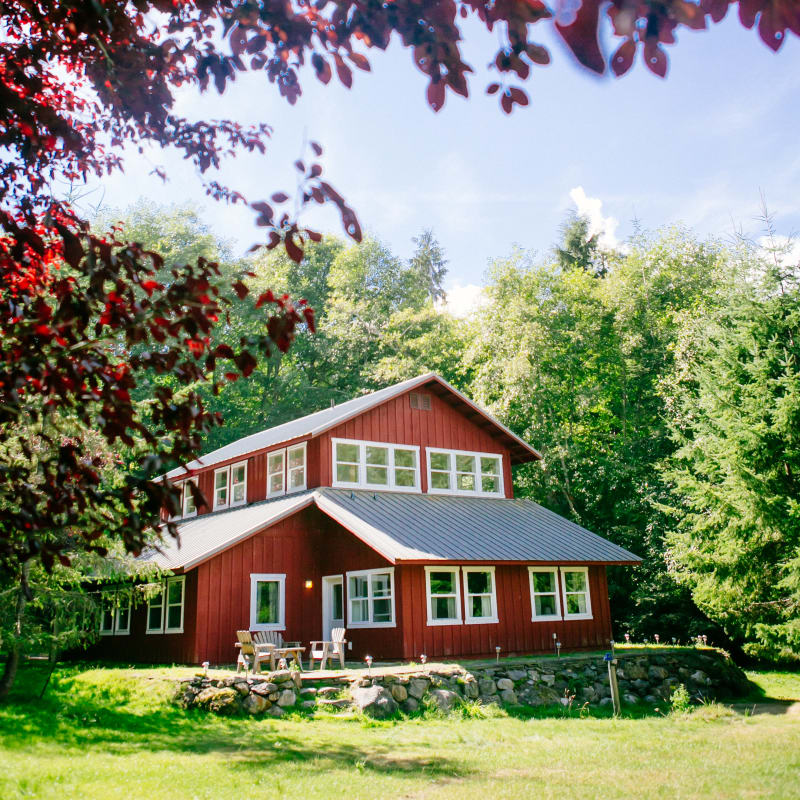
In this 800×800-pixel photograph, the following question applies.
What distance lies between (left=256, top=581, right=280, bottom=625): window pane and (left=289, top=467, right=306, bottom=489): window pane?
301 centimetres

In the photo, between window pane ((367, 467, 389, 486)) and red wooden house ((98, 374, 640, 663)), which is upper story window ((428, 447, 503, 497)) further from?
window pane ((367, 467, 389, 486))

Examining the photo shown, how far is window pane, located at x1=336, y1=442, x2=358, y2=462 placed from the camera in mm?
19891

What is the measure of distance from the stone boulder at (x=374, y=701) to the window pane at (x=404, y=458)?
866cm

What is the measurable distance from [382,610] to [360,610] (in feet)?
2.90

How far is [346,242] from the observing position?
47875 millimetres

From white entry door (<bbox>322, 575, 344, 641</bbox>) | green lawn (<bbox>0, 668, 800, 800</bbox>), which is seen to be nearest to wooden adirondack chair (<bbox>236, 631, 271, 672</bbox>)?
green lawn (<bbox>0, 668, 800, 800</bbox>)

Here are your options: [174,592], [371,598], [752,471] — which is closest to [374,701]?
[371,598]

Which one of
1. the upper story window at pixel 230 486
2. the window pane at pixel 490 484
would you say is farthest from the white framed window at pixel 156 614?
the window pane at pixel 490 484

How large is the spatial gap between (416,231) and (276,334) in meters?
43.4

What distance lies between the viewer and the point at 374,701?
12414 millimetres

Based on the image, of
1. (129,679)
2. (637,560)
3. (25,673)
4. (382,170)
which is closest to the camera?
(382,170)

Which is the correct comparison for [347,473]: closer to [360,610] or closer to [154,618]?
[360,610]

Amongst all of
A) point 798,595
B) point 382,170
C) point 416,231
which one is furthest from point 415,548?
point 416,231

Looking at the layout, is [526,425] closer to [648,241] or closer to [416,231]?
[648,241]
